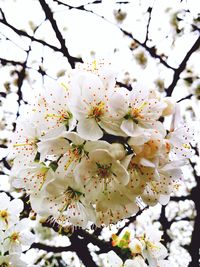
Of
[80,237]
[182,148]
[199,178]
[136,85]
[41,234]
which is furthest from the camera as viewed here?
[41,234]

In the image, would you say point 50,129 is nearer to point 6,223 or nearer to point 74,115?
point 74,115

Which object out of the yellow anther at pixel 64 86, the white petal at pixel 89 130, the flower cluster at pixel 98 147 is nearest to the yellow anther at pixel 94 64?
the flower cluster at pixel 98 147

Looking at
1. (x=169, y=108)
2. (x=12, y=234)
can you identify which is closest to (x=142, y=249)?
(x=12, y=234)

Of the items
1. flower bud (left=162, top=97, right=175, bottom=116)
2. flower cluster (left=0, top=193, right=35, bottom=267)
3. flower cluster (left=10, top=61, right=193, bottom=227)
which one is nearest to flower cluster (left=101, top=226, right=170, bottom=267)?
flower cluster (left=0, top=193, right=35, bottom=267)

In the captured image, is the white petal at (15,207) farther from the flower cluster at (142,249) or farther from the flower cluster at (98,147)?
the flower cluster at (98,147)

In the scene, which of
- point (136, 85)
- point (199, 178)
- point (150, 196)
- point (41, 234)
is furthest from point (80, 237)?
point (41, 234)

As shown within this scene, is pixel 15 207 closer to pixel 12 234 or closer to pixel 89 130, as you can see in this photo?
pixel 12 234
